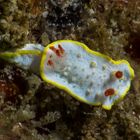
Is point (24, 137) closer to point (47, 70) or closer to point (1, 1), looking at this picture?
point (47, 70)

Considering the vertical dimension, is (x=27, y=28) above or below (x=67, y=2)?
below

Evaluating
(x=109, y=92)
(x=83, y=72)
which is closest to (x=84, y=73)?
(x=83, y=72)

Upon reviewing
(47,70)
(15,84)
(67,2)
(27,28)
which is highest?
(67,2)

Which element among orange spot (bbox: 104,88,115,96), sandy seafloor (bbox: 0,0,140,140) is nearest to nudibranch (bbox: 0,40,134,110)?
orange spot (bbox: 104,88,115,96)

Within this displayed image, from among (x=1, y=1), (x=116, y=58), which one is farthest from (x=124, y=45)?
(x=1, y=1)

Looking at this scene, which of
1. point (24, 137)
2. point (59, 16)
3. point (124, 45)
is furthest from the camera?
point (124, 45)

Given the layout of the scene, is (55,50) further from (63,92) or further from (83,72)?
(63,92)
